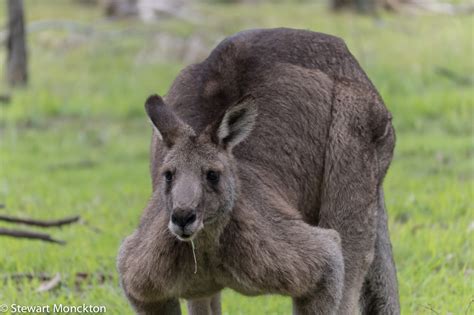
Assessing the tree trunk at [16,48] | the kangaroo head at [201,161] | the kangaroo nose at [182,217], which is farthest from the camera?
the tree trunk at [16,48]

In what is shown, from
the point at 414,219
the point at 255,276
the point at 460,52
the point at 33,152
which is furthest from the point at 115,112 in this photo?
the point at 255,276

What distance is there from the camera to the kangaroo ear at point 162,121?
4.23 m

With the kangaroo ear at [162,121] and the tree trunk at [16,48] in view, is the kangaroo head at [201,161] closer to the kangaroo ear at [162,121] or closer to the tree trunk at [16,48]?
the kangaroo ear at [162,121]

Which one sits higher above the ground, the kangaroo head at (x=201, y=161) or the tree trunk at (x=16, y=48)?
the kangaroo head at (x=201, y=161)

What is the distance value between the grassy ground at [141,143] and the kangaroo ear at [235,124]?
157 centimetres

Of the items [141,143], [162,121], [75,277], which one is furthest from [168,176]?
[141,143]

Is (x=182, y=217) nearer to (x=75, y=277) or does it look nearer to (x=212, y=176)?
(x=212, y=176)

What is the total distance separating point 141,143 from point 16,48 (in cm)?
323

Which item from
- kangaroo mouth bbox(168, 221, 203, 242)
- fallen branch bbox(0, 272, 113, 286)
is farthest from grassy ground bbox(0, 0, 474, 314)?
kangaroo mouth bbox(168, 221, 203, 242)

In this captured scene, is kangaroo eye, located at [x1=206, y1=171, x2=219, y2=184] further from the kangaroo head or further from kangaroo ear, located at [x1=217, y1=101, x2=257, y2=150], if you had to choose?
kangaroo ear, located at [x1=217, y1=101, x2=257, y2=150]

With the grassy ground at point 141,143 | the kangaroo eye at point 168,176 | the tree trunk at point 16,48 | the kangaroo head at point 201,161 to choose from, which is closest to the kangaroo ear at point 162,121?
the kangaroo head at point 201,161

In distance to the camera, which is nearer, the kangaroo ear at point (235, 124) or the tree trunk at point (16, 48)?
the kangaroo ear at point (235, 124)

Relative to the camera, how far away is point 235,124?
4270 mm

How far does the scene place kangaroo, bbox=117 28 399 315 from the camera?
4.22m
